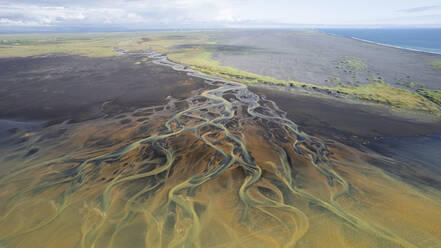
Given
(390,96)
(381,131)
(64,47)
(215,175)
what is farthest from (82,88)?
(64,47)

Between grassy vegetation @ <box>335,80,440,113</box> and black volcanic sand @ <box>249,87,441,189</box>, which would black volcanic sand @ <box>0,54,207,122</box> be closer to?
black volcanic sand @ <box>249,87,441,189</box>

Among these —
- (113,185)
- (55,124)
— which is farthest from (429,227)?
(55,124)

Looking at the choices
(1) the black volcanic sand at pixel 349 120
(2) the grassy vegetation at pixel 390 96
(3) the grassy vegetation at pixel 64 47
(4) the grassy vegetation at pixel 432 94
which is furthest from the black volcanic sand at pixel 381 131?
(3) the grassy vegetation at pixel 64 47

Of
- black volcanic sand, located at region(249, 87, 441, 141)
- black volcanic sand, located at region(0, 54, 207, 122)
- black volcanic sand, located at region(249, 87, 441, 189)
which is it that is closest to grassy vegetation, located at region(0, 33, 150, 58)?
black volcanic sand, located at region(0, 54, 207, 122)

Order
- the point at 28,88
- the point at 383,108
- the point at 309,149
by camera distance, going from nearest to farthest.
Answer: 1. the point at 309,149
2. the point at 383,108
3. the point at 28,88

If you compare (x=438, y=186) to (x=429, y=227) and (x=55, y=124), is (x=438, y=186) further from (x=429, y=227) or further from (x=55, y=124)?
(x=55, y=124)
